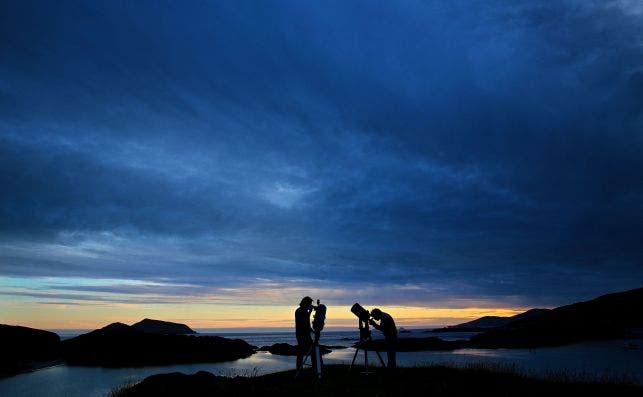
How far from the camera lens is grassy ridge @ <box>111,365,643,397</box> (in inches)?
542

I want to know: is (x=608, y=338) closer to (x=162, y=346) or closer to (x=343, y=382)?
(x=162, y=346)

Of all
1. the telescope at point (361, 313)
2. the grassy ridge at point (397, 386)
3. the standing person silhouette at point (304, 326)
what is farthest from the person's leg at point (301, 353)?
the telescope at point (361, 313)

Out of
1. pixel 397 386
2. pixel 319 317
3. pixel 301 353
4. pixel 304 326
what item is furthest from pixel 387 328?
pixel 301 353

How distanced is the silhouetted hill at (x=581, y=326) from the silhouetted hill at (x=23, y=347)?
8731 cm

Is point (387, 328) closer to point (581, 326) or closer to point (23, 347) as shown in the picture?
point (23, 347)

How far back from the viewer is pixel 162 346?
61375 millimetres

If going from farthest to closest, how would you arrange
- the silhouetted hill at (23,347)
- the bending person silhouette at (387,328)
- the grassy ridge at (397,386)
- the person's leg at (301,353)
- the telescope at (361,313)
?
the silhouetted hill at (23,347), the person's leg at (301,353), the telescope at (361,313), the bending person silhouette at (387,328), the grassy ridge at (397,386)

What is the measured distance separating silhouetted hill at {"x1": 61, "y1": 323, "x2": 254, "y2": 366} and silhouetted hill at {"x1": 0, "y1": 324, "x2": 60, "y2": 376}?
7.59 feet

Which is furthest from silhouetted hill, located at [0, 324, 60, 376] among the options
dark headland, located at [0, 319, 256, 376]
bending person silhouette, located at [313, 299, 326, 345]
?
bending person silhouette, located at [313, 299, 326, 345]

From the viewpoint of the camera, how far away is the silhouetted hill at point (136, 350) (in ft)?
190

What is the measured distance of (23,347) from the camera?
5297 centimetres

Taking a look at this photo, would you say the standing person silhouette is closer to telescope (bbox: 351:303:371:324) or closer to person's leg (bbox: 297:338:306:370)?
person's leg (bbox: 297:338:306:370)

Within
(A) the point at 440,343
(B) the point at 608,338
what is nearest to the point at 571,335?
(B) the point at 608,338

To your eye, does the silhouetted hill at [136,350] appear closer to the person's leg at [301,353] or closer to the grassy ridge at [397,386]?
the grassy ridge at [397,386]
